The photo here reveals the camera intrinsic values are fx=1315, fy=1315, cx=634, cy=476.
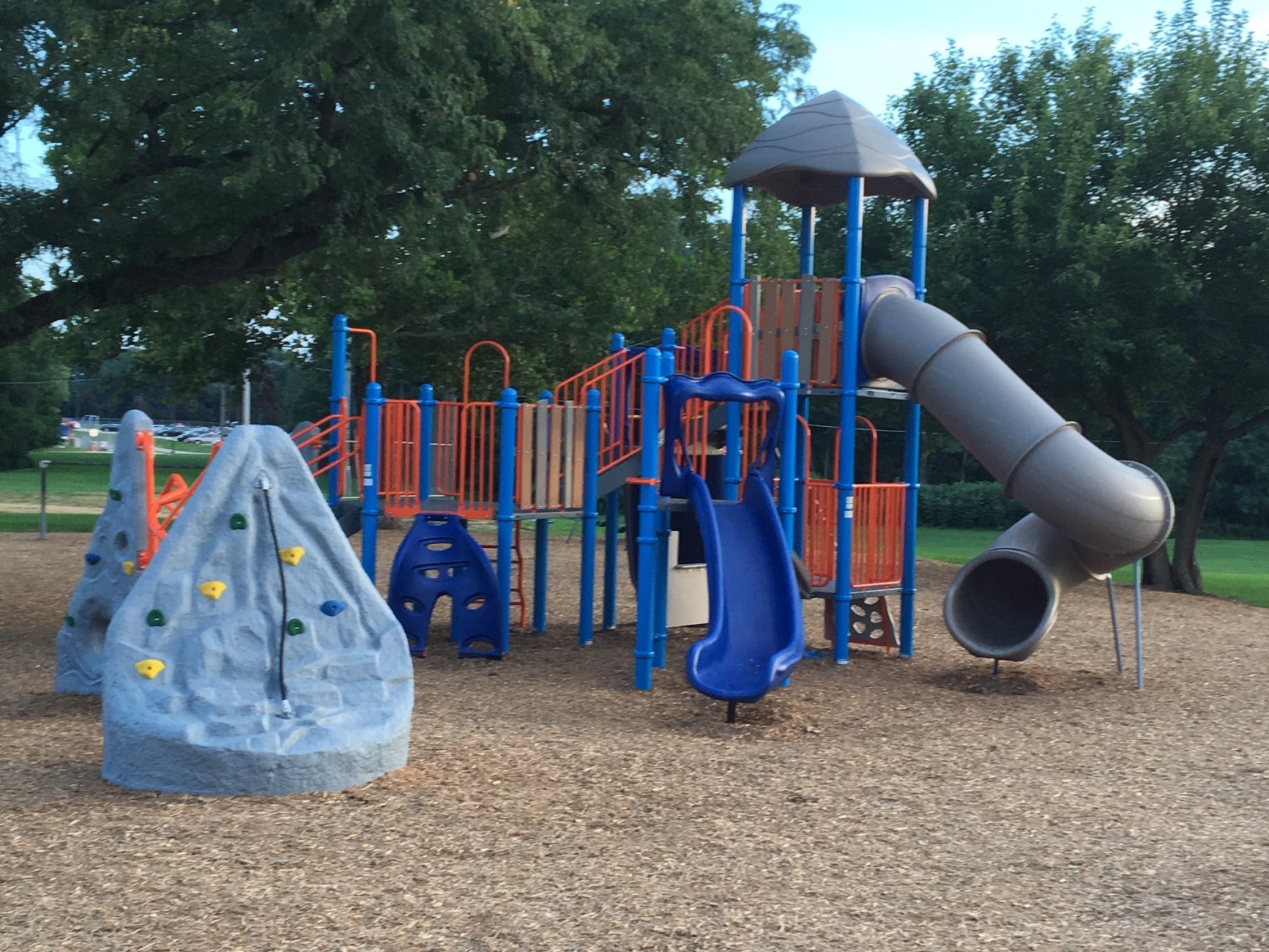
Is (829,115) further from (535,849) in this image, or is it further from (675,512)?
(535,849)

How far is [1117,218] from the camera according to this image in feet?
57.8

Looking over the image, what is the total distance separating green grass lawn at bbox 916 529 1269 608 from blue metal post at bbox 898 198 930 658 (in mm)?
9667

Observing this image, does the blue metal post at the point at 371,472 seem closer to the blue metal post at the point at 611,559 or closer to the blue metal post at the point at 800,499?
the blue metal post at the point at 611,559

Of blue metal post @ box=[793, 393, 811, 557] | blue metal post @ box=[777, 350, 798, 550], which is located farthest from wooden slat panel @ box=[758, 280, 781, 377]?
blue metal post @ box=[777, 350, 798, 550]

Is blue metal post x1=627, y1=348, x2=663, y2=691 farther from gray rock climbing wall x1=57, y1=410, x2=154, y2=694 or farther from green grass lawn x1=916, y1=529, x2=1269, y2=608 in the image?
green grass lawn x1=916, y1=529, x2=1269, y2=608

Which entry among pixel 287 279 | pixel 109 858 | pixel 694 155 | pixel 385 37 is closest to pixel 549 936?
pixel 109 858

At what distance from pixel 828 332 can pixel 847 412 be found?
713 mm

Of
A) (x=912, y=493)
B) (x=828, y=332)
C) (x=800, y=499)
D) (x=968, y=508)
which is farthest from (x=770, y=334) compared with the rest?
(x=968, y=508)

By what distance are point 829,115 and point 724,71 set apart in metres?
4.18

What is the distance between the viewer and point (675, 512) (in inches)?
520

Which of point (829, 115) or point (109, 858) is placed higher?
point (829, 115)

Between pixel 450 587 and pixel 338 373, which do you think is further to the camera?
pixel 338 373

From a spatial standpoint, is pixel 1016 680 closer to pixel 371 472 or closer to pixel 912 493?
pixel 912 493

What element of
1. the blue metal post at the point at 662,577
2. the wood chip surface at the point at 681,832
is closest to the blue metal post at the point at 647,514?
the blue metal post at the point at 662,577
